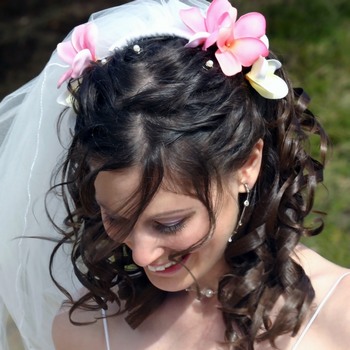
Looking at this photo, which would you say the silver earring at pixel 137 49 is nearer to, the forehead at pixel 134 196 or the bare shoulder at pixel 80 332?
the forehead at pixel 134 196

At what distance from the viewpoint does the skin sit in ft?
6.72

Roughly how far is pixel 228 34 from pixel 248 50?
0.06m

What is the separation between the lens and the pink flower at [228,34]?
2.12 metres

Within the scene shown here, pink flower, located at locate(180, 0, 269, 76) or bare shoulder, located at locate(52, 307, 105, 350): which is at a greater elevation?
pink flower, located at locate(180, 0, 269, 76)

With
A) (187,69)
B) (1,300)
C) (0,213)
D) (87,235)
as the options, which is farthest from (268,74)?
(1,300)

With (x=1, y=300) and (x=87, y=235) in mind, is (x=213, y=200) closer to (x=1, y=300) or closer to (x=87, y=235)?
(x=87, y=235)

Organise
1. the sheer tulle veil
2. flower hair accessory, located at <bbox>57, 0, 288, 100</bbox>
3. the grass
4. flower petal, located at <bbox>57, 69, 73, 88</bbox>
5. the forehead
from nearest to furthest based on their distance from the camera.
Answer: the forehead
flower hair accessory, located at <bbox>57, 0, 288, 100</bbox>
flower petal, located at <bbox>57, 69, 73, 88</bbox>
the sheer tulle veil
the grass

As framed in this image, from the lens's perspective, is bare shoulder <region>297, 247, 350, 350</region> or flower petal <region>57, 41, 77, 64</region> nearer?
bare shoulder <region>297, 247, 350, 350</region>

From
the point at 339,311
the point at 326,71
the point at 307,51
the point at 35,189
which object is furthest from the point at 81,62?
the point at 307,51

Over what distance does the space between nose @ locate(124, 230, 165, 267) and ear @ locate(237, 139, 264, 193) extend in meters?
0.25

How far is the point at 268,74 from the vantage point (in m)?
2.17

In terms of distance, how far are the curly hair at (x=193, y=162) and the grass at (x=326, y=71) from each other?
5.44 ft

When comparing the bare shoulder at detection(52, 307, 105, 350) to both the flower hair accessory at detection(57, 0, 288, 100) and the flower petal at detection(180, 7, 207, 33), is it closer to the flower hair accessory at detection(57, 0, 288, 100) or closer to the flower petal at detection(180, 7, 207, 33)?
the flower hair accessory at detection(57, 0, 288, 100)

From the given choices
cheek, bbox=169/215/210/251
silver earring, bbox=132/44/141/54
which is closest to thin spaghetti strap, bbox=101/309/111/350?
cheek, bbox=169/215/210/251
